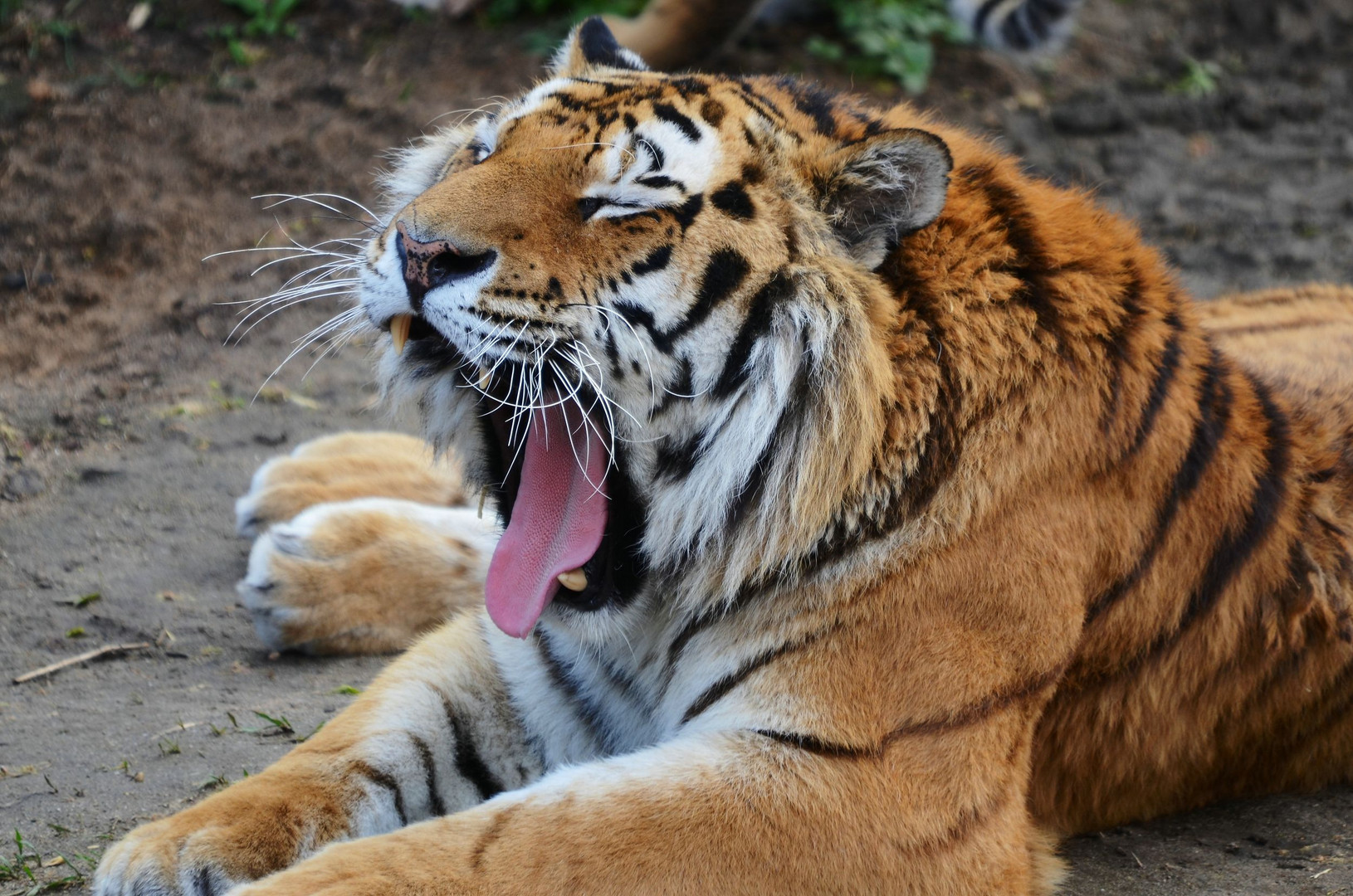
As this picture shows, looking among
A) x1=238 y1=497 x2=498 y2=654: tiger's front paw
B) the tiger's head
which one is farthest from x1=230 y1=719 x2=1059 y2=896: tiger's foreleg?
x1=238 y1=497 x2=498 y2=654: tiger's front paw

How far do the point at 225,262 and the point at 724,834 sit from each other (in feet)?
10.7

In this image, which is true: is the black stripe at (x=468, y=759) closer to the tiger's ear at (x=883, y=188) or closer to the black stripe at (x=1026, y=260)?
the tiger's ear at (x=883, y=188)

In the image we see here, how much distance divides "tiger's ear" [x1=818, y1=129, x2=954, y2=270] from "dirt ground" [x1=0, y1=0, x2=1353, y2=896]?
99 centimetres

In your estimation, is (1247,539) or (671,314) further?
(1247,539)

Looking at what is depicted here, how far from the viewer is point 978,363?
1857 millimetres

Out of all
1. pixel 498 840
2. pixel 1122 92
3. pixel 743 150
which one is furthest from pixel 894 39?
pixel 498 840

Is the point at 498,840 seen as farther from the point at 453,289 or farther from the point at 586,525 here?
the point at 453,289

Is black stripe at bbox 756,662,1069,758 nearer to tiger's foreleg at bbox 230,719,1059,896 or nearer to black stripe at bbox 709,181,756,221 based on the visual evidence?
tiger's foreleg at bbox 230,719,1059,896

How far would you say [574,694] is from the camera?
2.16 meters

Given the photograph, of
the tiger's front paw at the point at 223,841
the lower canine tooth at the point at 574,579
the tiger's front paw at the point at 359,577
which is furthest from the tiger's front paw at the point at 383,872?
the tiger's front paw at the point at 359,577

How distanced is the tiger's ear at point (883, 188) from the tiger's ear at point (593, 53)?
1.92 ft

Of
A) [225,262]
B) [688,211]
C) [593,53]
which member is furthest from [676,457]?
[225,262]

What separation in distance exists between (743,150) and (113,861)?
4.28 ft

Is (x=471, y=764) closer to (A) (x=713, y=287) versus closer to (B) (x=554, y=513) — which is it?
(B) (x=554, y=513)
